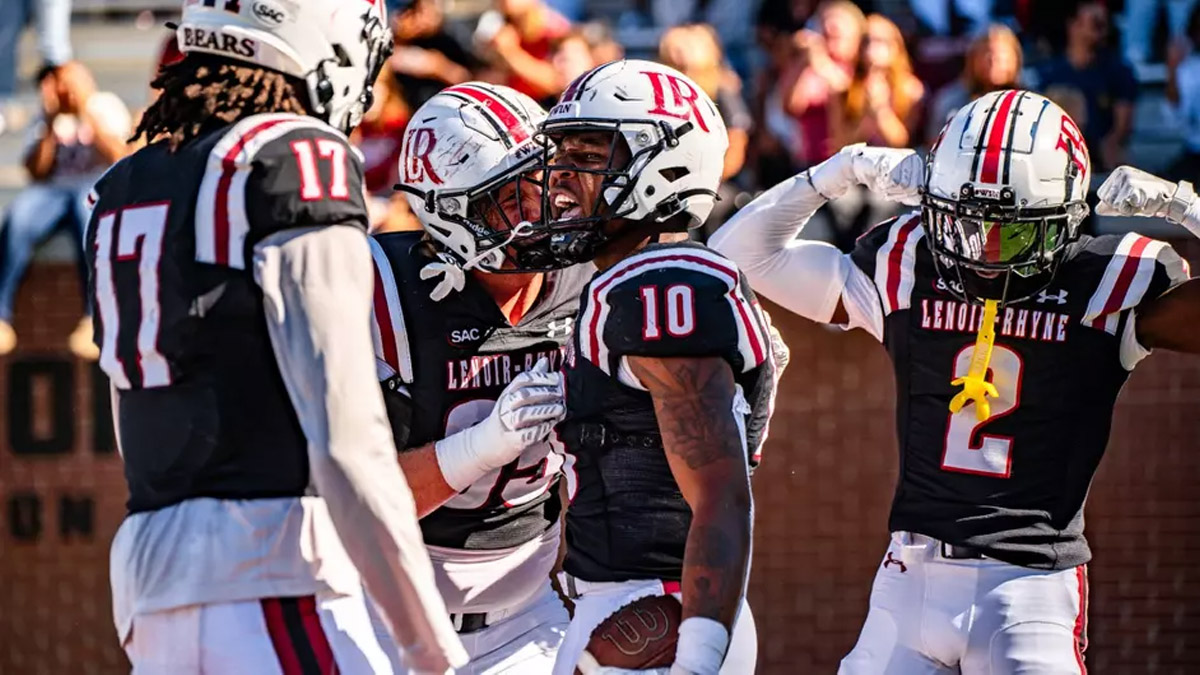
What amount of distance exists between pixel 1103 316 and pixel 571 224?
4.61 feet

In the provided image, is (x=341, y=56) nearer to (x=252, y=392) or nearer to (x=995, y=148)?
(x=252, y=392)

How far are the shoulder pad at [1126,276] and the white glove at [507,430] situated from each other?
1362 mm

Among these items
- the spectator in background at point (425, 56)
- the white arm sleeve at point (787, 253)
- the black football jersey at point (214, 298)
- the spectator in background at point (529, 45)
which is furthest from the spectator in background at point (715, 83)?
the black football jersey at point (214, 298)

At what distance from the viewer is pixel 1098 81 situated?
7.61 meters

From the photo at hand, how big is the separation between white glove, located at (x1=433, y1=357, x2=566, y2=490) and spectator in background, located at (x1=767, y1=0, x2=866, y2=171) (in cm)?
411

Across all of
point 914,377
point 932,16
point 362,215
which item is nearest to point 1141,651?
point 932,16

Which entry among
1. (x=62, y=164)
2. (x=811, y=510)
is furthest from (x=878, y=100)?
(x=62, y=164)

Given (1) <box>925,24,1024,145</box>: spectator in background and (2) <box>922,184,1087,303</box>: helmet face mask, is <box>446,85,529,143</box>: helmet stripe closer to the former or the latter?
(2) <box>922,184,1087,303</box>: helmet face mask

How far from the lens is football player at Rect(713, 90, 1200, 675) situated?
13.6 ft

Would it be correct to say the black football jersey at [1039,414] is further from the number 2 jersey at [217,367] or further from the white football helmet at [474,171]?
the number 2 jersey at [217,367]

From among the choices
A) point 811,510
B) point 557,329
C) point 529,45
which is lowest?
point 811,510

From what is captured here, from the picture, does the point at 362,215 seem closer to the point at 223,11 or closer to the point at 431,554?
the point at 223,11

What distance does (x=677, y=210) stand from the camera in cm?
360

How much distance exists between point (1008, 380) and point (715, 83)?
143 inches
